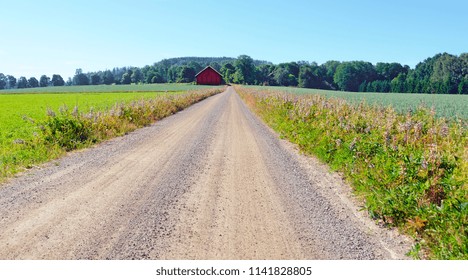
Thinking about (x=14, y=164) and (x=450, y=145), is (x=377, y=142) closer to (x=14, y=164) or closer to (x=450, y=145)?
(x=450, y=145)

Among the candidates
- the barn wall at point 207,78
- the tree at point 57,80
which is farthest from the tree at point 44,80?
the barn wall at point 207,78

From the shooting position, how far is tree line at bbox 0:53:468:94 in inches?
3770

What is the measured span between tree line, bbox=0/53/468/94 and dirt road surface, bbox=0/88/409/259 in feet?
301

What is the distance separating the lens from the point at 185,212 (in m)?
6.30

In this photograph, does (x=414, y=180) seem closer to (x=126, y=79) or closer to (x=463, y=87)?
(x=463, y=87)

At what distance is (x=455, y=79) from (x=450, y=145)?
99.5 meters

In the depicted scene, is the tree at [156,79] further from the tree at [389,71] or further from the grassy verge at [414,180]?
the grassy verge at [414,180]

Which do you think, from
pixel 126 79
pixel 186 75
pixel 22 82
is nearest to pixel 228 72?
pixel 186 75

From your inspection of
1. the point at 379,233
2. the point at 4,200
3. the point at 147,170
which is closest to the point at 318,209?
the point at 379,233

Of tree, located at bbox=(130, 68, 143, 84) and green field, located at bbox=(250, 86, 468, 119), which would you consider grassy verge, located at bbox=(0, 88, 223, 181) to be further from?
tree, located at bbox=(130, 68, 143, 84)

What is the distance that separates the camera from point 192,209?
6.48 metres

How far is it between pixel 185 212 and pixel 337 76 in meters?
142

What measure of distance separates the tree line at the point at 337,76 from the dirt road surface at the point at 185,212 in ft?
301

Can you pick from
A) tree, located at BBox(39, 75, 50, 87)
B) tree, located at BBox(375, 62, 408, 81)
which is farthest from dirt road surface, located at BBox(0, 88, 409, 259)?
tree, located at BBox(39, 75, 50, 87)
